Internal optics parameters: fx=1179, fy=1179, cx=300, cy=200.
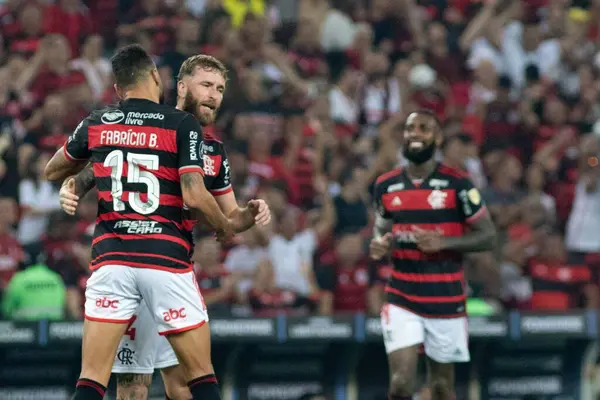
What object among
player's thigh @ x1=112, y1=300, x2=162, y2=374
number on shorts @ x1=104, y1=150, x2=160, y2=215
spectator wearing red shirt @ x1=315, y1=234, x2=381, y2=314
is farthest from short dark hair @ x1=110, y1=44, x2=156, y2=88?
spectator wearing red shirt @ x1=315, y1=234, x2=381, y2=314

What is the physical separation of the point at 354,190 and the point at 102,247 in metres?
7.81

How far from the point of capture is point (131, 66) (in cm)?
700

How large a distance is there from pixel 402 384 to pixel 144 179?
3.21 m

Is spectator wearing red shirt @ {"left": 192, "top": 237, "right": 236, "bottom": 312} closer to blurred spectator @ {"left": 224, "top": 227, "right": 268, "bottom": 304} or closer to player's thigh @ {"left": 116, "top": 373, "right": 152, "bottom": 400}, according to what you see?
blurred spectator @ {"left": 224, "top": 227, "right": 268, "bottom": 304}

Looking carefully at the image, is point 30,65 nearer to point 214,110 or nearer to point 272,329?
point 272,329

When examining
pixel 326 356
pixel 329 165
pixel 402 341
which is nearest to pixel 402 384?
pixel 402 341

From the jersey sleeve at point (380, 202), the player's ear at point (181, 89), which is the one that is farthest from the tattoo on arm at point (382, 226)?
the player's ear at point (181, 89)

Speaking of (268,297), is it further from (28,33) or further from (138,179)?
(138,179)

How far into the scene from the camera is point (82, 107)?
45.3 feet

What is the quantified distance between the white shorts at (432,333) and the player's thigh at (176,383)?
83.4 inches

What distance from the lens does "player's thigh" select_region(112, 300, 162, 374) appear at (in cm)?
762

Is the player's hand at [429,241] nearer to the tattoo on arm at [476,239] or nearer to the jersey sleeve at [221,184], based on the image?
the tattoo on arm at [476,239]

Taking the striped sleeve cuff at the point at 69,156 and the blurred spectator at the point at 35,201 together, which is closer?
the striped sleeve cuff at the point at 69,156

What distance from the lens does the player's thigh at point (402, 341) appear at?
912 cm
